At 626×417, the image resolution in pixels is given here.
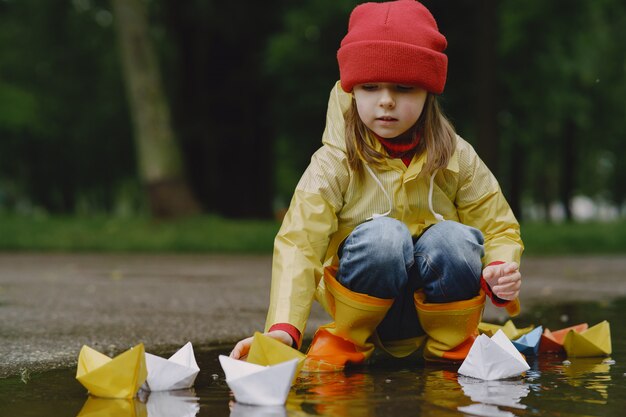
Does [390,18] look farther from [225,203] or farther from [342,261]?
[225,203]

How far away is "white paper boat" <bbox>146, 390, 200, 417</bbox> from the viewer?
7.05ft

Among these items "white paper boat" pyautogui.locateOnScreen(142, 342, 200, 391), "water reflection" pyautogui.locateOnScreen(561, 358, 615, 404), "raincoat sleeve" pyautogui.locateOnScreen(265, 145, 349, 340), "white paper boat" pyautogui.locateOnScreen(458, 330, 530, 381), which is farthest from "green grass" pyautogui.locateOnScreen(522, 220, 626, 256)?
"white paper boat" pyautogui.locateOnScreen(142, 342, 200, 391)

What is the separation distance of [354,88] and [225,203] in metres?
14.1

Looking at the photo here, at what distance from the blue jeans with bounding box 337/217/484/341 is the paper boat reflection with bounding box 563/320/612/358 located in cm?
47

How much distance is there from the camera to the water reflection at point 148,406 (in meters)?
2.15

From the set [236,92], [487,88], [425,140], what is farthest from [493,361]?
[236,92]

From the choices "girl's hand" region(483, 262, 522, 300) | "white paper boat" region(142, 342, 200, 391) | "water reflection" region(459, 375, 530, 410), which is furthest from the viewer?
"girl's hand" region(483, 262, 522, 300)

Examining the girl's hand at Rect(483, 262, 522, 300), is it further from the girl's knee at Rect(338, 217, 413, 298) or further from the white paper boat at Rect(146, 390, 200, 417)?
the white paper boat at Rect(146, 390, 200, 417)

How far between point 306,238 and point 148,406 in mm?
713

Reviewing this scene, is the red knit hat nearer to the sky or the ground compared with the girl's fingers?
nearer to the sky

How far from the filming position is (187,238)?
A: 10.8 metres

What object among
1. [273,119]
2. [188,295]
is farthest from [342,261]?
[273,119]

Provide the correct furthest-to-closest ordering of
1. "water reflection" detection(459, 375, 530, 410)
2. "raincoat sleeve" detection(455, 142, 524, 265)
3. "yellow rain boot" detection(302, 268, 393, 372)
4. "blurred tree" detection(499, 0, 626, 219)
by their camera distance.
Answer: "blurred tree" detection(499, 0, 626, 219)
"raincoat sleeve" detection(455, 142, 524, 265)
"yellow rain boot" detection(302, 268, 393, 372)
"water reflection" detection(459, 375, 530, 410)

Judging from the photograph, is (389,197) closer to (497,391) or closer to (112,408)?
(497,391)
